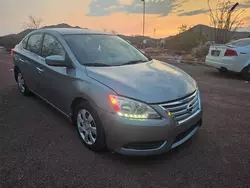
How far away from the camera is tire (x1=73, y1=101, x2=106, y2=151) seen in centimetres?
261

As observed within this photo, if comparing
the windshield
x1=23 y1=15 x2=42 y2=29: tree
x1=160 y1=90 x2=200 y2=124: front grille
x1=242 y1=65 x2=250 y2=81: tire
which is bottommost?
x1=242 y1=65 x2=250 y2=81: tire

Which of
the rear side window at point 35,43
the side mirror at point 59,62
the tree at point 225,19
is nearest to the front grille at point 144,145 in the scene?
the side mirror at point 59,62

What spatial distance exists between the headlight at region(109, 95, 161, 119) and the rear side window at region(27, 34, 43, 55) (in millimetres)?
2493

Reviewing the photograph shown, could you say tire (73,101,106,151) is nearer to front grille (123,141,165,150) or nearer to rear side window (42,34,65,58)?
front grille (123,141,165,150)

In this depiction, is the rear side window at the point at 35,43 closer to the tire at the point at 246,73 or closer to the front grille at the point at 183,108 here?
the front grille at the point at 183,108

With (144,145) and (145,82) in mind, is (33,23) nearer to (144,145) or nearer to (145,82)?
(145,82)

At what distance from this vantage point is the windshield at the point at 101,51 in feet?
10.5

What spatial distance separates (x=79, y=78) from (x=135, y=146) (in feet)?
3.76

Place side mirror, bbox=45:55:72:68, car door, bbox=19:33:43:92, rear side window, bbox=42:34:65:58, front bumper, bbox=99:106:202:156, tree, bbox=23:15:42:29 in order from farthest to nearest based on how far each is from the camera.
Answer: tree, bbox=23:15:42:29 → car door, bbox=19:33:43:92 → rear side window, bbox=42:34:65:58 → side mirror, bbox=45:55:72:68 → front bumper, bbox=99:106:202:156

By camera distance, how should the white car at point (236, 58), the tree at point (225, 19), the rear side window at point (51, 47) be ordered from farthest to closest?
1. the tree at point (225, 19)
2. the white car at point (236, 58)
3. the rear side window at point (51, 47)

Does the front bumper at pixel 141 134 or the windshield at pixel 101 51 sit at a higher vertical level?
the windshield at pixel 101 51

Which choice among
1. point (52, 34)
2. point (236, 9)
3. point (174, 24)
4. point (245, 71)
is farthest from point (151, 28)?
point (52, 34)

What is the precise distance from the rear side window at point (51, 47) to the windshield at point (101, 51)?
0.17m

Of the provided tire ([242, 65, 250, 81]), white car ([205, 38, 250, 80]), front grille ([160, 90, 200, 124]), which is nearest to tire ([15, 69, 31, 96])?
front grille ([160, 90, 200, 124])
